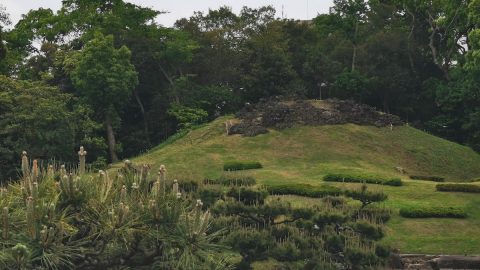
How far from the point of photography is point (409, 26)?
210ft

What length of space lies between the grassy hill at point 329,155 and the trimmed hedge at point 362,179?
55 cm

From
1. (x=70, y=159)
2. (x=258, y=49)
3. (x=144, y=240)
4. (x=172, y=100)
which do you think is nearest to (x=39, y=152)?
(x=70, y=159)

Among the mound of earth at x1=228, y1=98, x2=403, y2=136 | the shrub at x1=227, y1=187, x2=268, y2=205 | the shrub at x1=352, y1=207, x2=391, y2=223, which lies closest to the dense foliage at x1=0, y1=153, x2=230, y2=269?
the shrub at x1=227, y1=187, x2=268, y2=205

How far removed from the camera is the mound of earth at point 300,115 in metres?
48.2

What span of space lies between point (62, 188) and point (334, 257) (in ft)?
31.7

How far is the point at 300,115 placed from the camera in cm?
4928

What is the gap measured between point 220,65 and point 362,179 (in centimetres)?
2471

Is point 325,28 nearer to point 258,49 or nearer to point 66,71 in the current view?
point 258,49

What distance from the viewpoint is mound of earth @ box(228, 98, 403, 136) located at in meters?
48.2

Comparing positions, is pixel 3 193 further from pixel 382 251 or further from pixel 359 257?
pixel 382 251

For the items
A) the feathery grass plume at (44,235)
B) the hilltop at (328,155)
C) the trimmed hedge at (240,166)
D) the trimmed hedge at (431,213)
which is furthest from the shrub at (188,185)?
the trimmed hedge at (240,166)

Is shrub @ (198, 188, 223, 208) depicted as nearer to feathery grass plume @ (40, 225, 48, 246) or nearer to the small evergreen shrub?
the small evergreen shrub

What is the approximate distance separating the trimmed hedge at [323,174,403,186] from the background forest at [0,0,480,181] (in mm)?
16190

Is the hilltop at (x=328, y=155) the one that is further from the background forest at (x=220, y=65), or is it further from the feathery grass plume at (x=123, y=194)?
the feathery grass plume at (x=123, y=194)
